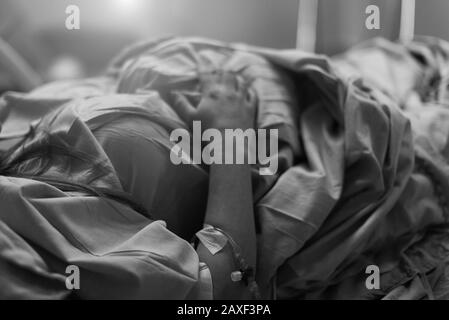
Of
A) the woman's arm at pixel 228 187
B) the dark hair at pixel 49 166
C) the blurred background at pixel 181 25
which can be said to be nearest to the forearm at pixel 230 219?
the woman's arm at pixel 228 187

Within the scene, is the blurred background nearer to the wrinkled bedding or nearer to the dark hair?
the wrinkled bedding

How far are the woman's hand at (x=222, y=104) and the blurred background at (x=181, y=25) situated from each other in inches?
10.5

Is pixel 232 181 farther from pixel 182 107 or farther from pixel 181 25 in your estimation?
pixel 181 25

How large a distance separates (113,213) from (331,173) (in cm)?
35

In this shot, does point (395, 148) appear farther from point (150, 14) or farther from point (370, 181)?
point (150, 14)

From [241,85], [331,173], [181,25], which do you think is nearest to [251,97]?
[241,85]

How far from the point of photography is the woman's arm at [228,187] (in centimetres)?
71

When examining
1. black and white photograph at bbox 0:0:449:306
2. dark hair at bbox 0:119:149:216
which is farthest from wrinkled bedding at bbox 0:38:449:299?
dark hair at bbox 0:119:149:216

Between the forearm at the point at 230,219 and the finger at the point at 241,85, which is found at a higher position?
the finger at the point at 241,85

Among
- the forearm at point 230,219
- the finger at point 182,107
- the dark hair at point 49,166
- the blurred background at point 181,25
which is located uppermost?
the blurred background at point 181,25

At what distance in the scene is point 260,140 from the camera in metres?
0.87

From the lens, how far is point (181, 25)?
131cm

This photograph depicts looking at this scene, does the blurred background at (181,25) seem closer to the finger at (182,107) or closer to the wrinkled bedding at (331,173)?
the wrinkled bedding at (331,173)
